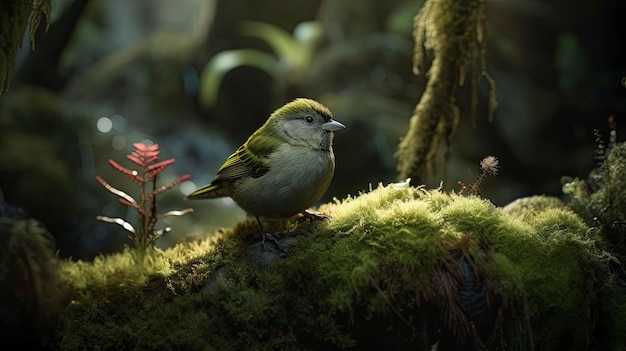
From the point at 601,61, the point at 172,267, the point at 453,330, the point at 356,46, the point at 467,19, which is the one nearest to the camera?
the point at 453,330

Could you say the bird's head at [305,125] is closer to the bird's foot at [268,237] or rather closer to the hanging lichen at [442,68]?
the bird's foot at [268,237]

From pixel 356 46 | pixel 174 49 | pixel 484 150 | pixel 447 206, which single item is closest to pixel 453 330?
pixel 447 206

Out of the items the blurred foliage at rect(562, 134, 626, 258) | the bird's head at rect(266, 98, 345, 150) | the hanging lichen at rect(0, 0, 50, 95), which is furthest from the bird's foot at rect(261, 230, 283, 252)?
the blurred foliage at rect(562, 134, 626, 258)

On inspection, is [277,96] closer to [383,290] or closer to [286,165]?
[286,165]

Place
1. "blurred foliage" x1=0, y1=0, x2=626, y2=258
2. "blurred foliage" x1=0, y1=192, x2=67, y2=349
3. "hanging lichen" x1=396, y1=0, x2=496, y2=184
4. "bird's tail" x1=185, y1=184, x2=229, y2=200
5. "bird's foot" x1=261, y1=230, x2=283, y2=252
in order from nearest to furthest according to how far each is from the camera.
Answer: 1. "blurred foliage" x1=0, y1=192, x2=67, y2=349
2. "bird's foot" x1=261, y1=230, x2=283, y2=252
3. "bird's tail" x1=185, y1=184, x2=229, y2=200
4. "hanging lichen" x1=396, y1=0, x2=496, y2=184
5. "blurred foliage" x1=0, y1=0, x2=626, y2=258

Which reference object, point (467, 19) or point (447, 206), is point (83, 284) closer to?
point (447, 206)

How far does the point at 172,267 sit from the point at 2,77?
1672mm

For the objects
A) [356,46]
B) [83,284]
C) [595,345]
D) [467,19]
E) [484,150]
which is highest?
[356,46]

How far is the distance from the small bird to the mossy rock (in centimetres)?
24

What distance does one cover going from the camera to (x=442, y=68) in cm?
486

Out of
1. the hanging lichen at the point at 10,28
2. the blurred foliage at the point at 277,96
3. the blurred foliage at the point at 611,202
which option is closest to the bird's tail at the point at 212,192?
the hanging lichen at the point at 10,28

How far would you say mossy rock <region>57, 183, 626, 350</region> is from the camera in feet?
10.8

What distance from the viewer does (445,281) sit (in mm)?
3299

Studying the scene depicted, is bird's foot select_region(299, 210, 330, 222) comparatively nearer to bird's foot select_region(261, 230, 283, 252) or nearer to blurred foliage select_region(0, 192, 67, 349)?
bird's foot select_region(261, 230, 283, 252)
